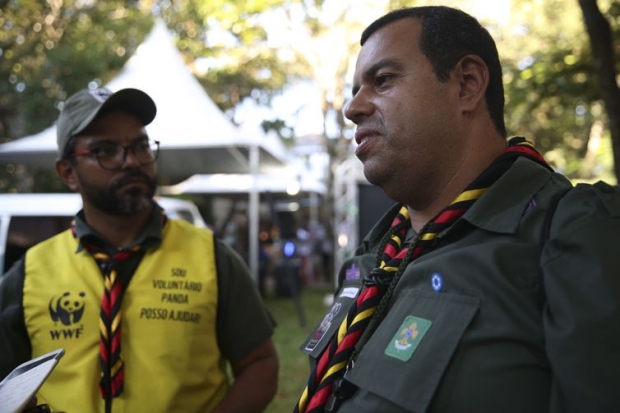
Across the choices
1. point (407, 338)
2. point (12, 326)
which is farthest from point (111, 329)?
point (407, 338)

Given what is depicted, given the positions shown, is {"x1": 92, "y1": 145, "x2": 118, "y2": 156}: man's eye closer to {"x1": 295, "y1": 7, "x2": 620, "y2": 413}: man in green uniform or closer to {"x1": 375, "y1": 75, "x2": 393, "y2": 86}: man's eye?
{"x1": 295, "y1": 7, "x2": 620, "y2": 413}: man in green uniform

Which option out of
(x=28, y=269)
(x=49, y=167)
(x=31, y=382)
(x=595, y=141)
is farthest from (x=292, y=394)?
(x=595, y=141)

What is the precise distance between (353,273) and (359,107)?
1.85 feet

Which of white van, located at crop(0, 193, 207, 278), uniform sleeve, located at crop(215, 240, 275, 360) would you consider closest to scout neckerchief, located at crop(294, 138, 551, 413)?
uniform sleeve, located at crop(215, 240, 275, 360)

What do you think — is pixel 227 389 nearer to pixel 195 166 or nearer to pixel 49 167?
pixel 195 166

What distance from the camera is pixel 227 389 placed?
2246 millimetres

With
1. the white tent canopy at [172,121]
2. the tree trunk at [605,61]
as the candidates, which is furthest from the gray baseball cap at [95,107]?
the white tent canopy at [172,121]

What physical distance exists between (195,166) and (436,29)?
862 centimetres

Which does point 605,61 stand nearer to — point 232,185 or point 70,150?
point 70,150

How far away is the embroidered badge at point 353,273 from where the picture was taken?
1.82m

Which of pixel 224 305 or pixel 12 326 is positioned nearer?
pixel 12 326

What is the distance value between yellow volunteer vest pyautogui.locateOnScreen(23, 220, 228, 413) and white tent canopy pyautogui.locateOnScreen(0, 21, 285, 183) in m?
Answer: 6.04

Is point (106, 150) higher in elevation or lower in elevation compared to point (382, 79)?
lower

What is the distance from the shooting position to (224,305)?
2225 millimetres
